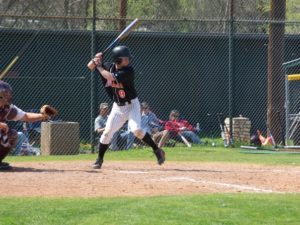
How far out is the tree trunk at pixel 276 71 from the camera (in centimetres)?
1952

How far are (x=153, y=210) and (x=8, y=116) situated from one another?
393 cm

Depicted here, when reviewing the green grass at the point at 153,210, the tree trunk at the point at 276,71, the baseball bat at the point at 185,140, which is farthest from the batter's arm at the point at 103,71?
the tree trunk at the point at 276,71

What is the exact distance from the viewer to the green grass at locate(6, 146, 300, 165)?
47.2ft

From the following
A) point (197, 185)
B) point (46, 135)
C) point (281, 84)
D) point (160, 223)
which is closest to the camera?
point (160, 223)

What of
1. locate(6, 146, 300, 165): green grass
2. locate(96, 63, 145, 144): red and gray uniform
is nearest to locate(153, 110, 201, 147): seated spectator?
locate(6, 146, 300, 165): green grass

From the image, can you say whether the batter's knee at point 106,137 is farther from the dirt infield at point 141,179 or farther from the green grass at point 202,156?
the green grass at point 202,156

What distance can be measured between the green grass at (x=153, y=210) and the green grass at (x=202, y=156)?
18.7ft

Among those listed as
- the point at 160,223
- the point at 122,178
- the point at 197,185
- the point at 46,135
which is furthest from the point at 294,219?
the point at 46,135

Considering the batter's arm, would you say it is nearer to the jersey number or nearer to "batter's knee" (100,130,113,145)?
the jersey number

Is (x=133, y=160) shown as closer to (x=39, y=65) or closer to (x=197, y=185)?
(x=197, y=185)

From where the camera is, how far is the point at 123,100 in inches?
461

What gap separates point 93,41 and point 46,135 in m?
2.28

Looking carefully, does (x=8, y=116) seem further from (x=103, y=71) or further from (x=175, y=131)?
(x=175, y=131)

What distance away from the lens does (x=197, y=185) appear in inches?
383
